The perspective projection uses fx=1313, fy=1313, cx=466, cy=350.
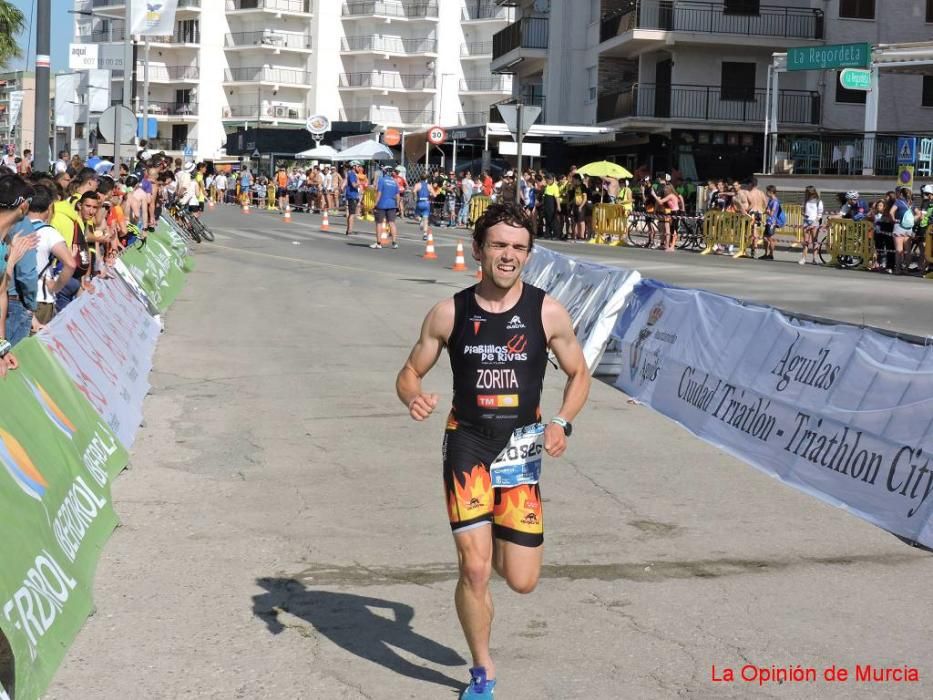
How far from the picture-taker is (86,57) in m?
46.9

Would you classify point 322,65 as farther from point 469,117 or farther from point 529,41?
point 529,41

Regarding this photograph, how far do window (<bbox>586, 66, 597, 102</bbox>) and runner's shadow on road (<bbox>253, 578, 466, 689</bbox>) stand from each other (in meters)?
49.8

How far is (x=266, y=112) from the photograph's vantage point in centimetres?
9888

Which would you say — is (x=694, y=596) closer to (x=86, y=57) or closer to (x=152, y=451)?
(x=152, y=451)

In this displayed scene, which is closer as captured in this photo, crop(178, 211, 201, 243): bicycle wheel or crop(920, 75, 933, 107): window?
crop(178, 211, 201, 243): bicycle wheel

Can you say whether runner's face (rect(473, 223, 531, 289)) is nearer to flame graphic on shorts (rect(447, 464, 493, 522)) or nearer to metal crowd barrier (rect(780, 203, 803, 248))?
flame graphic on shorts (rect(447, 464, 493, 522))

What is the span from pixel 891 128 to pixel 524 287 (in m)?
44.0

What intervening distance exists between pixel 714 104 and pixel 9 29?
987 inches

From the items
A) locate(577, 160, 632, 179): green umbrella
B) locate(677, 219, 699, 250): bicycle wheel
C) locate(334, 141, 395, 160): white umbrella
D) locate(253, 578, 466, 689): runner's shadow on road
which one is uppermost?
locate(334, 141, 395, 160): white umbrella

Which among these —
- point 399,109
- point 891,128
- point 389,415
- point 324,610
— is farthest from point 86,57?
point 399,109

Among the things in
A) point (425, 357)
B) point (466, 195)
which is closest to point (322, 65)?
point (466, 195)

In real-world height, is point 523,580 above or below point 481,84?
below

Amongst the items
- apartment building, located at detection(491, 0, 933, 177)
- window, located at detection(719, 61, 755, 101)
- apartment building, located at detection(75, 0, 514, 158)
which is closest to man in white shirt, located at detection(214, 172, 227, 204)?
apartment building, located at detection(491, 0, 933, 177)

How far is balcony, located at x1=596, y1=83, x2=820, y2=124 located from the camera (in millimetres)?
47344
